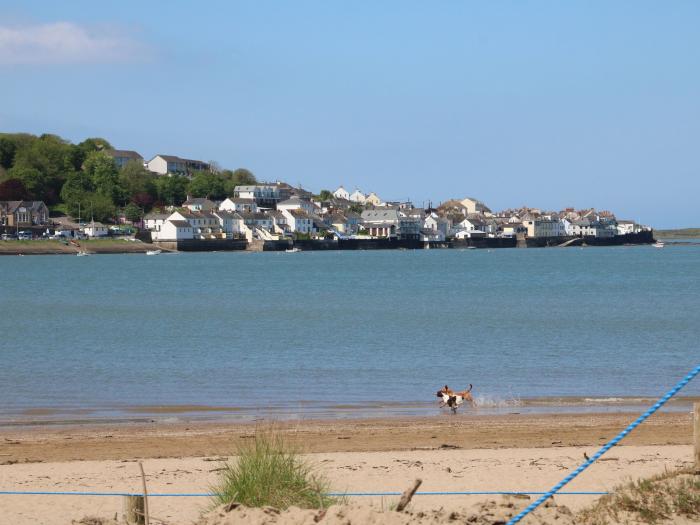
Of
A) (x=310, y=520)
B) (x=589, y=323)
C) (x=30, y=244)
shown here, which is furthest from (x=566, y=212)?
(x=310, y=520)

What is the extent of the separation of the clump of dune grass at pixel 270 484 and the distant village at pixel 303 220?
130217 mm

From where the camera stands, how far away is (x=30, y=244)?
128625mm

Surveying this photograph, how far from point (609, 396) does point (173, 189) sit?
15561 cm

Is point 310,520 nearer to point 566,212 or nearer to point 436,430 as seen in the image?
point 436,430

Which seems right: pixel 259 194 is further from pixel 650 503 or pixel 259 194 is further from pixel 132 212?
pixel 650 503

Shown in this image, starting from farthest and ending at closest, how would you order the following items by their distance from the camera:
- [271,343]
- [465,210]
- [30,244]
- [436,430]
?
[465,210]
[30,244]
[271,343]
[436,430]

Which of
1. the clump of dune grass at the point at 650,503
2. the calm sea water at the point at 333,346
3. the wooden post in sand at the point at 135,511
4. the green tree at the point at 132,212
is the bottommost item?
the calm sea water at the point at 333,346

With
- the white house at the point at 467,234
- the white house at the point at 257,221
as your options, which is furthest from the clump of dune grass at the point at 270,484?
the white house at the point at 467,234

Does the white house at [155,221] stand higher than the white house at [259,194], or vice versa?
the white house at [259,194]

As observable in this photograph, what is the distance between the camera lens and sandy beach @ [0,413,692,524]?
383 inches

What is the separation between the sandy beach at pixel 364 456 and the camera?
383 inches

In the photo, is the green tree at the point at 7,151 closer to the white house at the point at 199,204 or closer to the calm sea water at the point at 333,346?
the white house at the point at 199,204

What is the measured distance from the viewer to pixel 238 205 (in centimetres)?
15912

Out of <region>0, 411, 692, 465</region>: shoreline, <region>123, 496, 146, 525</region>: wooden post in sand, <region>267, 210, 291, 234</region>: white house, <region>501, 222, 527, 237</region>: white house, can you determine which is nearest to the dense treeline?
<region>267, 210, 291, 234</region>: white house
